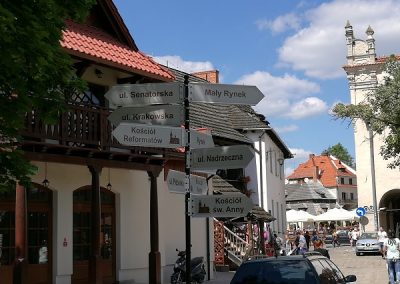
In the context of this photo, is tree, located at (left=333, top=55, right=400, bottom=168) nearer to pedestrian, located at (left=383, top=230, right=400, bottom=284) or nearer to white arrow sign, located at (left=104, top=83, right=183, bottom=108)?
pedestrian, located at (left=383, top=230, right=400, bottom=284)

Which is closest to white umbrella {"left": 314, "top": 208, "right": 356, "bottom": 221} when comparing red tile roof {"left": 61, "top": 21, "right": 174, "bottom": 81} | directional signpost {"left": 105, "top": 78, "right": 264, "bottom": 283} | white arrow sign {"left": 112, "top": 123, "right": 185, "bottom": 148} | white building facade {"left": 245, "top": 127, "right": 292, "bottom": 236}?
white building facade {"left": 245, "top": 127, "right": 292, "bottom": 236}

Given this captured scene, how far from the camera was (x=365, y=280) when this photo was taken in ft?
71.2

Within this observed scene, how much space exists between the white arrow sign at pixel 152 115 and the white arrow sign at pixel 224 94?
28cm

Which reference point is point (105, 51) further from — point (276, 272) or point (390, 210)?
point (390, 210)

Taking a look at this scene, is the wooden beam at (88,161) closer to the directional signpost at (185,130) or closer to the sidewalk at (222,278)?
the sidewalk at (222,278)

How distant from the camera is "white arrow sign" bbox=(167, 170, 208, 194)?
8.09 m

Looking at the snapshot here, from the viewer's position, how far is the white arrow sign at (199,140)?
8.20 m

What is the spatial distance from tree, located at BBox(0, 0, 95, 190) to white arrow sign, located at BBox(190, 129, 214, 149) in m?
1.64

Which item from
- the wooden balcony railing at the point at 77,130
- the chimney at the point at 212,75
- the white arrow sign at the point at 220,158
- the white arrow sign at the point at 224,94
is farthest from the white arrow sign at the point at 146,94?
the chimney at the point at 212,75

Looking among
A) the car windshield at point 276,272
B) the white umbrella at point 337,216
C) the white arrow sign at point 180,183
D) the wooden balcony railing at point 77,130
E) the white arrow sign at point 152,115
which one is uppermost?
the wooden balcony railing at point 77,130

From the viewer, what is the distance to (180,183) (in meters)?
8.27

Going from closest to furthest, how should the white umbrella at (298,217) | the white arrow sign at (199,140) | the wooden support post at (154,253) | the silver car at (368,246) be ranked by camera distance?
the white arrow sign at (199,140) < the wooden support post at (154,253) < the silver car at (368,246) < the white umbrella at (298,217)

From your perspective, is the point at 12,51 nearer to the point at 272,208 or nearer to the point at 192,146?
the point at 192,146

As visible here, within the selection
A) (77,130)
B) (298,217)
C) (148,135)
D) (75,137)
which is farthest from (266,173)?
(148,135)
